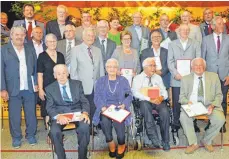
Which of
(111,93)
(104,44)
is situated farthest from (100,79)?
(104,44)

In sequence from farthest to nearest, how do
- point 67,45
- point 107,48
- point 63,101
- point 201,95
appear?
point 107,48
point 67,45
point 201,95
point 63,101

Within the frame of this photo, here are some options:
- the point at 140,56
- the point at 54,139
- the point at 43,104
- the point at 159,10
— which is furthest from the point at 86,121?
the point at 159,10

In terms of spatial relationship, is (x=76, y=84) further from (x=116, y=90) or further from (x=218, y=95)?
(x=218, y=95)

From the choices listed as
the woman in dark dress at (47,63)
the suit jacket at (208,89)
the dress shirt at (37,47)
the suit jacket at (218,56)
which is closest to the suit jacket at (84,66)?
the woman in dark dress at (47,63)

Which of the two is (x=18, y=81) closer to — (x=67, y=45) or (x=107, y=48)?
(x=67, y=45)

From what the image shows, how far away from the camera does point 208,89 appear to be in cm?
508

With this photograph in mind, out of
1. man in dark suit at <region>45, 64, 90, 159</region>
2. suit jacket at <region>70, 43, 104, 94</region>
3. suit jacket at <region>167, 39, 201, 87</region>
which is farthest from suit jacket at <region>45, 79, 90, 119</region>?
suit jacket at <region>167, 39, 201, 87</region>

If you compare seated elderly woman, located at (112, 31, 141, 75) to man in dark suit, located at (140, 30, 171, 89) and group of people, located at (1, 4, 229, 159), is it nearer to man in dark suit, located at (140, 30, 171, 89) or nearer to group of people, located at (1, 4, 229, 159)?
group of people, located at (1, 4, 229, 159)

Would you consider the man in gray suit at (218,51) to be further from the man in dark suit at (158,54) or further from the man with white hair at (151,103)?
the man with white hair at (151,103)

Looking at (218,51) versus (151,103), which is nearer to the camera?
(151,103)

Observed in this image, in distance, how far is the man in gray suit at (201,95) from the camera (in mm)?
4918

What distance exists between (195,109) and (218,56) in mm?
1060

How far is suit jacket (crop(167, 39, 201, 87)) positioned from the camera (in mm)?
5430

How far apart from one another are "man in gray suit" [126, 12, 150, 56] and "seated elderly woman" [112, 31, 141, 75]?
658 millimetres
